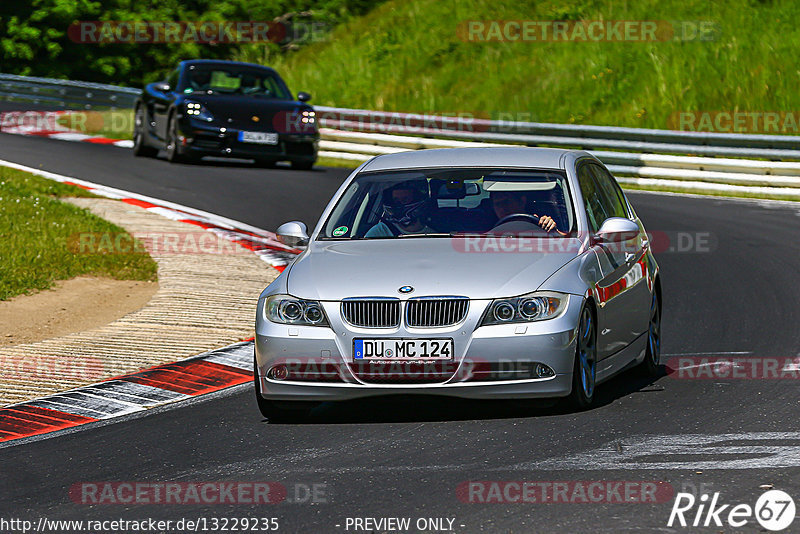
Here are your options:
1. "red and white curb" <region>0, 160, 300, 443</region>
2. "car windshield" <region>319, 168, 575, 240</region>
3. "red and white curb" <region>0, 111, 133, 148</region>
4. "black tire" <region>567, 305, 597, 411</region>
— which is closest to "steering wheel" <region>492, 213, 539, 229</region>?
"car windshield" <region>319, 168, 575, 240</region>

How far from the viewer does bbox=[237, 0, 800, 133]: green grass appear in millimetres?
27484

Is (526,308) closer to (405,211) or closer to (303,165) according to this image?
(405,211)

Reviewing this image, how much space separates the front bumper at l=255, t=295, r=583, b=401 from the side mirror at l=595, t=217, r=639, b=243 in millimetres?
776

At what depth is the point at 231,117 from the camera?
71.7ft

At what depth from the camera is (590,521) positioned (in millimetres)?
5656

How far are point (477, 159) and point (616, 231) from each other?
3.87 feet

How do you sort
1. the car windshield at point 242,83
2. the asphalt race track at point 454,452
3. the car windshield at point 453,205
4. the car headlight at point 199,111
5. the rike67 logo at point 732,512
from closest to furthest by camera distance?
the rike67 logo at point 732,512 → the asphalt race track at point 454,452 → the car windshield at point 453,205 → the car headlight at point 199,111 → the car windshield at point 242,83

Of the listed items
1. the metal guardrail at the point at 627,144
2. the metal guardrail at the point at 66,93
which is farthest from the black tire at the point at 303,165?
the metal guardrail at the point at 66,93

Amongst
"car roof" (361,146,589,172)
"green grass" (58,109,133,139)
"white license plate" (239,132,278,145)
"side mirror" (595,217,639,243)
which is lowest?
"green grass" (58,109,133,139)

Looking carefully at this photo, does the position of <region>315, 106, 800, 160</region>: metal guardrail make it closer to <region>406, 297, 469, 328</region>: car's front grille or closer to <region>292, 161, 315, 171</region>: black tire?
<region>292, 161, 315, 171</region>: black tire

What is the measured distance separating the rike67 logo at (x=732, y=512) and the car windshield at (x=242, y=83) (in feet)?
57.2

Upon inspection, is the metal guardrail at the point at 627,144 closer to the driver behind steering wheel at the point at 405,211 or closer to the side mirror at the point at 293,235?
the driver behind steering wheel at the point at 405,211

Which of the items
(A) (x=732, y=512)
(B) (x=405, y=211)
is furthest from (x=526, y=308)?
(A) (x=732, y=512)

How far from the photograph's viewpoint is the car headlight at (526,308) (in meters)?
7.59
